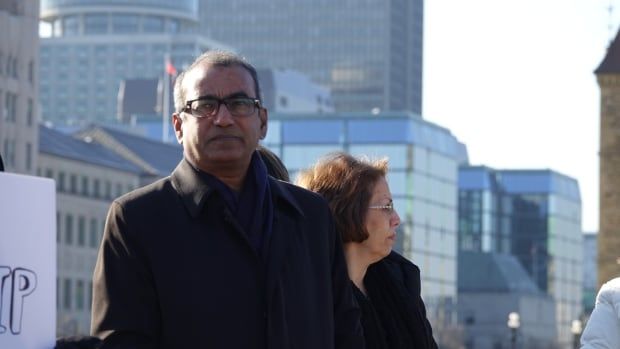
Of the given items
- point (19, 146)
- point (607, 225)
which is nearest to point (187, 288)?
point (607, 225)

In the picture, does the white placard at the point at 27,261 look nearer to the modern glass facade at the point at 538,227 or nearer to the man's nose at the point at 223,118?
the man's nose at the point at 223,118

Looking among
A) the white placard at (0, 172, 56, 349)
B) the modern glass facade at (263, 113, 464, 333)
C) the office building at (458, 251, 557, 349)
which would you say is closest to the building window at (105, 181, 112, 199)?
the modern glass facade at (263, 113, 464, 333)

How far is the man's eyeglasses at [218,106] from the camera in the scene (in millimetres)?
6215

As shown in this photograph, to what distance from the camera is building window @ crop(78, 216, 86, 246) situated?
10075 centimetres

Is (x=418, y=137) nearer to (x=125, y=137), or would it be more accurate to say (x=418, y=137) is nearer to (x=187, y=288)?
(x=125, y=137)

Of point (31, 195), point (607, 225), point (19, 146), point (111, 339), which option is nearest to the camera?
point (31, 195)

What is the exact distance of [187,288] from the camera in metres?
6.04

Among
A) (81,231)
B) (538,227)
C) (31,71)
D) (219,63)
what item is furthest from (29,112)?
(219,63)

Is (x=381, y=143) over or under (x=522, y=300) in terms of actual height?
over

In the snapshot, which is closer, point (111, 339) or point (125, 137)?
point (111, 339)

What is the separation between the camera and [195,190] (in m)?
6.18

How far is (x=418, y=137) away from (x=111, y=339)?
110861 mm

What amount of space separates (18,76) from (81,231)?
39.1 feet

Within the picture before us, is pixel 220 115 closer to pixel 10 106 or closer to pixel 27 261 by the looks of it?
pixel 27 261
